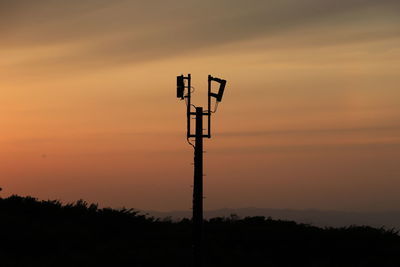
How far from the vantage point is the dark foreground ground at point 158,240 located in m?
41.4

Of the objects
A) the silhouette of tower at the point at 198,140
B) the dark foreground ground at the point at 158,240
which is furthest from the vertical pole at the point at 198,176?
the dark foreground ground at the point at 158,240

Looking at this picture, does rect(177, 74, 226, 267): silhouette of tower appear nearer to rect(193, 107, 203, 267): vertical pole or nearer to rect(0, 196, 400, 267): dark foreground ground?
rect(193, 107, 203, 267): vertical pole

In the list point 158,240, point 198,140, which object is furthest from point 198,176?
point 158,240

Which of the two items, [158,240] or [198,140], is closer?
[198,140]

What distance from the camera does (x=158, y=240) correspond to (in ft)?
155

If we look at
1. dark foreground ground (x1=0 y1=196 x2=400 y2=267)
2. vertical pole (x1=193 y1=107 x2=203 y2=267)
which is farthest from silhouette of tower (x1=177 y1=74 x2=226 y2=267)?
dark foreground ground (x1=0 y1=196 x2=400 y2=267)

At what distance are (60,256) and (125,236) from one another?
9.01 metres

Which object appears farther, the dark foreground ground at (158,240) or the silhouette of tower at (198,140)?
the dark foreground ground at (158,240)

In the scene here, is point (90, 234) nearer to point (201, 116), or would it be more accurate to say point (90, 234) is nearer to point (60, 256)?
point (60, 256)

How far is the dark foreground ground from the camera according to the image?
136 feet

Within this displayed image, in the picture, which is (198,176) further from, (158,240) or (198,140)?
(158,240)

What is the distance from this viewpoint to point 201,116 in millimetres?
31000

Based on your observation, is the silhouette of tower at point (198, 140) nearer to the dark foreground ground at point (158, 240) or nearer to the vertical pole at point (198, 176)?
the vertical pole at point (198, 176)

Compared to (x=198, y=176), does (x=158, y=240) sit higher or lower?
lower
